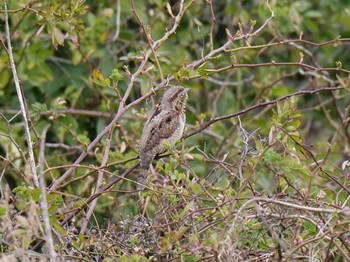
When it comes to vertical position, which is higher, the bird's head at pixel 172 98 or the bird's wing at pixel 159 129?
the bird's head at pixel 172 98

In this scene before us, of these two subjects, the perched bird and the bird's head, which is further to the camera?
the bird's head

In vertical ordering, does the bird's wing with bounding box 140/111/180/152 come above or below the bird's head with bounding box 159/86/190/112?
below

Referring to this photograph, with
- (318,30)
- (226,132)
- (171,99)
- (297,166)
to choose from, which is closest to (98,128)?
(226,132)

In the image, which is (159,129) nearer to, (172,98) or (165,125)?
(165,125)

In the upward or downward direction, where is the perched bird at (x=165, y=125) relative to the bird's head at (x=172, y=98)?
downward

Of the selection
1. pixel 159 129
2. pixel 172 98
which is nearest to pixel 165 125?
pixel 159 129

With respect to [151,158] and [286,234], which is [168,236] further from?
[151,158]

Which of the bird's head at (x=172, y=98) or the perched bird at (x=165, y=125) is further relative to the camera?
the bird's head at (x=172, y=98)

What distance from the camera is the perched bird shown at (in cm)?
555

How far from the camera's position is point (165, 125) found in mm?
5699

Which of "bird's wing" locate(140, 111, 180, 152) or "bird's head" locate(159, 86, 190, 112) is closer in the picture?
"bird's wing" locate(140, 111, 180, 152)

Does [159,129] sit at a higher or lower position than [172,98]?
lower

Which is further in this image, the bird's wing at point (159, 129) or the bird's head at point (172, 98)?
the bird's head at point (172, 98)

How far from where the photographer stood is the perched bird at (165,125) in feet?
18.2
